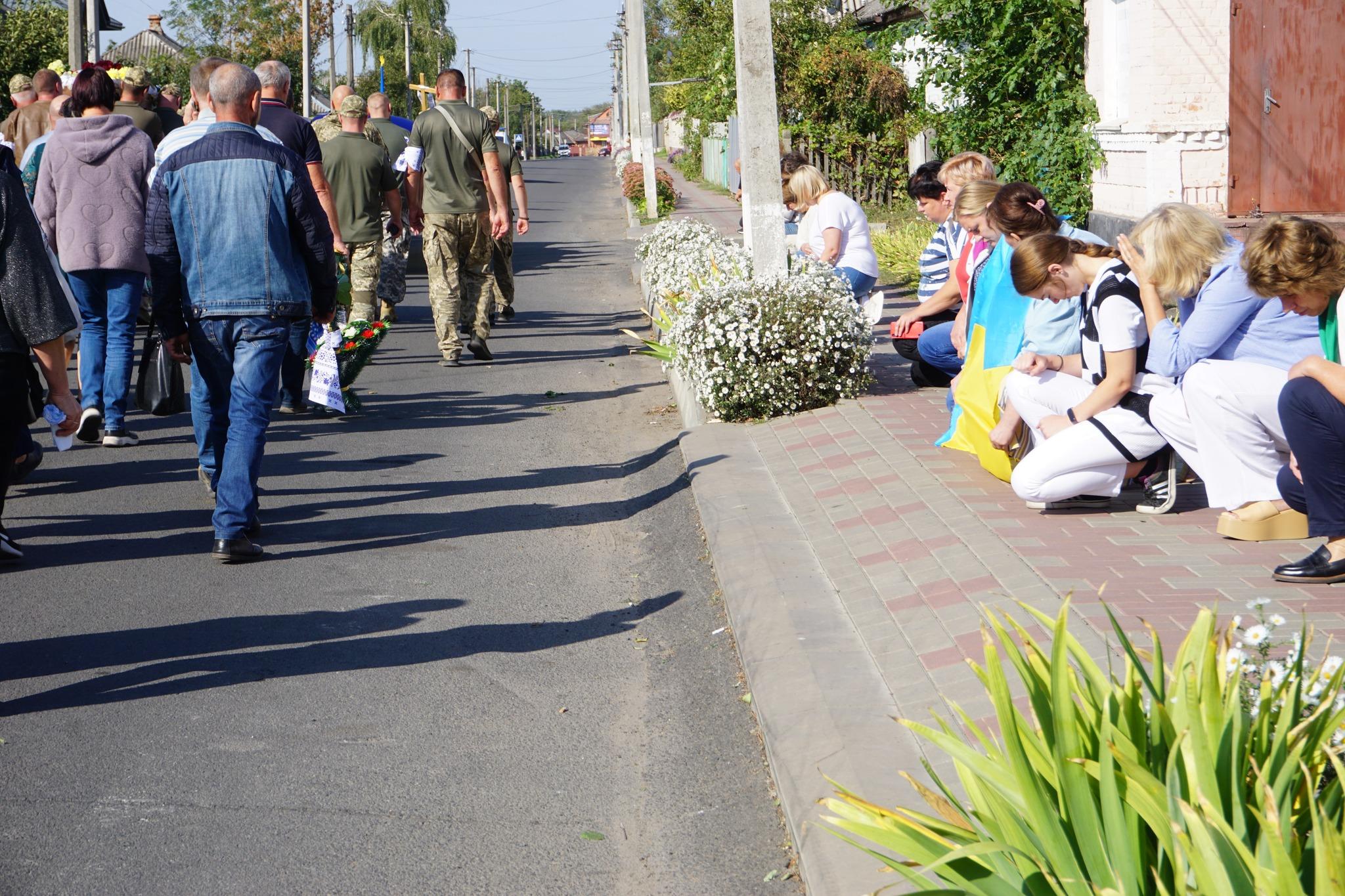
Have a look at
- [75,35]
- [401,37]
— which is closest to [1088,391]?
[75,35]

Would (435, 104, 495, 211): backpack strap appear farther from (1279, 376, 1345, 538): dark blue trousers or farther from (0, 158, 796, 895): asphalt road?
(1279, 376, 1345, 538): dark blue trousers

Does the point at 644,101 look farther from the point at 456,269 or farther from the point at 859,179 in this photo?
the point at 456,269

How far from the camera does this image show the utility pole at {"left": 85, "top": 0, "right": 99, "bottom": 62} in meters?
23.7

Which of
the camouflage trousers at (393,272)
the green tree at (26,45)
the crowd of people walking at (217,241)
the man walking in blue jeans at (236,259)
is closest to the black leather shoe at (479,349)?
the crowd of people walking at (217,241)

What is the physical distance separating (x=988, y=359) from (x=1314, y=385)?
A: 2.07 metres

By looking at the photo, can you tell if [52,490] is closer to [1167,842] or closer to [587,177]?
[1167,842]

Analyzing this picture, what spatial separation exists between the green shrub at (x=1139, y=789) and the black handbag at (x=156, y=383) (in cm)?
644

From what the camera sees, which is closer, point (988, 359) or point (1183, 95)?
point (988, 359)

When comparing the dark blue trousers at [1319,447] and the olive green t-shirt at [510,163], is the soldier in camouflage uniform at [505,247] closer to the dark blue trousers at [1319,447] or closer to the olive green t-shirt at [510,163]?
the olive green t-shirt at [510,163]

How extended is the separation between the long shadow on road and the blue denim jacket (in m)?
1.68

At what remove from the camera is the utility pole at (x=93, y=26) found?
23.7 metres

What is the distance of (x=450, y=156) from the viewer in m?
11.1

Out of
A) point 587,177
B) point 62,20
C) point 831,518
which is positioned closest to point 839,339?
point 831,518

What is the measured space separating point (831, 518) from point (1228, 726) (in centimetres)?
357
